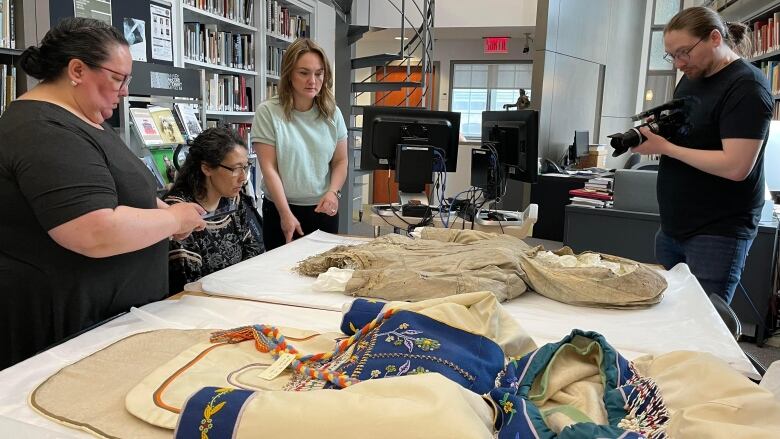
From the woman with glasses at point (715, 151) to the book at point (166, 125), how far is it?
2.65 meters

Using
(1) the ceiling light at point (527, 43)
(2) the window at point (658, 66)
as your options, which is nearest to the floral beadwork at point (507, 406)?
(1) the ceiling light at point (527, 43)

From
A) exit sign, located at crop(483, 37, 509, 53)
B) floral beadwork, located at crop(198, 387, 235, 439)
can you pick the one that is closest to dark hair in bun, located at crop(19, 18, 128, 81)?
floral beadwork, located at crop(198, 387, 235, 439)

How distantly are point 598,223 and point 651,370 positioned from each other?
8.29ft

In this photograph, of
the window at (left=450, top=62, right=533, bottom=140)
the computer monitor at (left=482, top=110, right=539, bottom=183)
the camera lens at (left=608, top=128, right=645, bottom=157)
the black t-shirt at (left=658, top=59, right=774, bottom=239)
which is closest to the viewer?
the black t-shirt at (left=658, top=59, right=774, bottom=239)

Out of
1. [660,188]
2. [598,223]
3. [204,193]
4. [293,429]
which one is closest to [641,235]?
[598,223]

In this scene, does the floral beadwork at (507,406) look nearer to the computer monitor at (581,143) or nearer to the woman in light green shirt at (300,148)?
the woman in light green shirt at (300,148)

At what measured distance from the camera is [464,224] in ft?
8.20

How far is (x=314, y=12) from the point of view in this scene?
568 cm

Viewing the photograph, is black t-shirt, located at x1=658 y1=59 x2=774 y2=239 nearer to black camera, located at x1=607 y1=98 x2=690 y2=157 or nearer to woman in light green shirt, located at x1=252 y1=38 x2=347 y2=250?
black camera, located at x1=607 y1=98 x2=690 y2=157

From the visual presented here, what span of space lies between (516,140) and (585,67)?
422cm

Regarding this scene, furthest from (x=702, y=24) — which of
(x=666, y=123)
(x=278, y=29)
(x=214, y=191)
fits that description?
(x=278, y=29)

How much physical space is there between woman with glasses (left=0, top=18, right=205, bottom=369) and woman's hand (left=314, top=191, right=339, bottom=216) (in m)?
1.00

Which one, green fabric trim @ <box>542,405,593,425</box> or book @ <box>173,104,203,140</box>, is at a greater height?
book @ <box>173,104,203,140</box>

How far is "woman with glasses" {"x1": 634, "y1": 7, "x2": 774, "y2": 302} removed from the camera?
1.75 m
